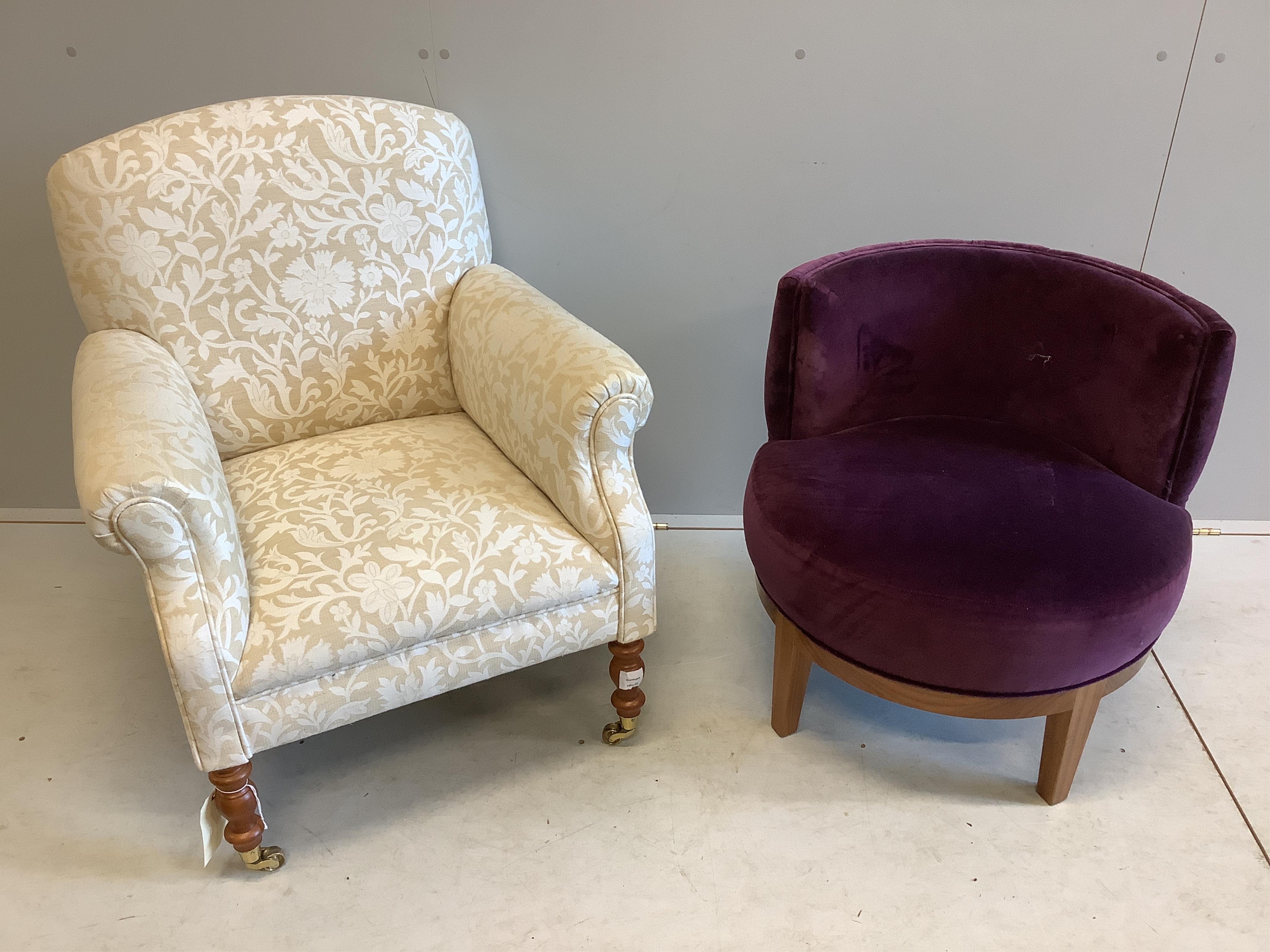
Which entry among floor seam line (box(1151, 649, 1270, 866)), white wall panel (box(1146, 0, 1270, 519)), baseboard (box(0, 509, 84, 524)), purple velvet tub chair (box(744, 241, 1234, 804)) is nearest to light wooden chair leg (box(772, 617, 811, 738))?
purple velvet tub chair (box(744, 241, 1234, 804))

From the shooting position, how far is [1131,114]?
154 cm

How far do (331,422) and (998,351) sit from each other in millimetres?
1085

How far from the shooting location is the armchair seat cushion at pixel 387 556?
1.10 metres

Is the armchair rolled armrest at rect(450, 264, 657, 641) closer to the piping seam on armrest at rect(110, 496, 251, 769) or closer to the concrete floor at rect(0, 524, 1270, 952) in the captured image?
the concrete floor at rect(0, 524, 1270, 952)

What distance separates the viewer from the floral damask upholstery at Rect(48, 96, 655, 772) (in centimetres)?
108

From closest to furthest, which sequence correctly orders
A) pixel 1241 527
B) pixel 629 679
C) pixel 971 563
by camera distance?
pixel 971 563
pixel 629 679
pixel 1241 527

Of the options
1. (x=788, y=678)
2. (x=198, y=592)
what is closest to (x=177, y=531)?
(x=198, y=592)

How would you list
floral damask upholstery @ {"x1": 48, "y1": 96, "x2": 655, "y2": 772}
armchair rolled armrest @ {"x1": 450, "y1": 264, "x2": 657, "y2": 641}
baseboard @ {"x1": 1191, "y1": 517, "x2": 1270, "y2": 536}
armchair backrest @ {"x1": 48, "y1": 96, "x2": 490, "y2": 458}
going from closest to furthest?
floral damask upholstery @ {"x1": 48, "y1": 96, "x2": 655, "y2": 772}, armchair rolled armrest @ {"x1": 450, "y1": 264, "x2": 657, "y2": 641}, armchair backrest @ {"x1": 48, "y1": 96, "x2": 490, "y2": 458}, baseboard @ {"x1": 1191, "y1": 517, "x2": 1270, "y2": 536}

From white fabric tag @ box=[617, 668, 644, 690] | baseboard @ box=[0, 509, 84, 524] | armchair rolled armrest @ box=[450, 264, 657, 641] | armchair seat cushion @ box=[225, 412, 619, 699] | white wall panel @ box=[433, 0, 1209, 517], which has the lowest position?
baseboard @ box=[0, 509, 84, 524]

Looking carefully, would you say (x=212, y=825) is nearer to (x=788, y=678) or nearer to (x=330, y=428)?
(x=330, y=428)

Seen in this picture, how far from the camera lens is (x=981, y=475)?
4.23 feet

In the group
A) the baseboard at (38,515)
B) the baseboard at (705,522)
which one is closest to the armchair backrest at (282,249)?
the baseboard at (705,522)

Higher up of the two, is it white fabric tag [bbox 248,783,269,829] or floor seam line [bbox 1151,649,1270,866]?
white fabric tag [bbox 248,783,269,829]

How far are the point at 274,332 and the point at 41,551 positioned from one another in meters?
0.89
